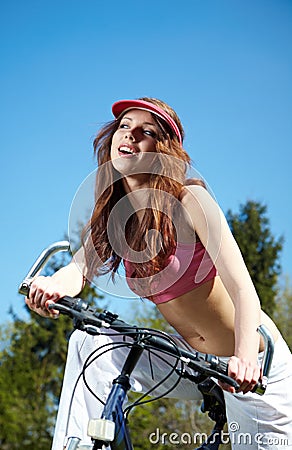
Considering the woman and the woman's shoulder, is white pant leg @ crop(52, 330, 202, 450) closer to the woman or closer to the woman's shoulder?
the woman

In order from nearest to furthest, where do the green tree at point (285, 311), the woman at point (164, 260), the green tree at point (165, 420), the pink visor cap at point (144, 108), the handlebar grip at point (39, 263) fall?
the handlebar grip at point (39, 263), the woman at point (164, 260), the pink visor cap at point (144, 108), the green tree at point (165, 420), the green tree at point (285, 311)

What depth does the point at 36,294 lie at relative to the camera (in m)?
1.32

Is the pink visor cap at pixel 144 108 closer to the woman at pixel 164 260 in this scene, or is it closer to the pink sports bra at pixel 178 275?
the woman at pixel 164 260

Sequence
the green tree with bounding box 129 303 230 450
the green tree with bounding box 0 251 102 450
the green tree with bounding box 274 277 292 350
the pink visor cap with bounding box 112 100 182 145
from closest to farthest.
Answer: the pink visor cap with bounding box 112 100 182 145
the green tree with bounding box 129 303 230 450
the green tree with bounding box 0 251 102 450
the green tree with bounding box 274 277 292 350

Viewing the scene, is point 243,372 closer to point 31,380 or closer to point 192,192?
point 192,192

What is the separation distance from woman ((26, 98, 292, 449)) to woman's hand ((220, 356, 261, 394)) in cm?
9

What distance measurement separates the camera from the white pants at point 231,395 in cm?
154

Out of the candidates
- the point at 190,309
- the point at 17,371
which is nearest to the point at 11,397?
the point at 17,371

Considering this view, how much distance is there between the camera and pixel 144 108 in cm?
161

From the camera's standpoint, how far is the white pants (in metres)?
1.54

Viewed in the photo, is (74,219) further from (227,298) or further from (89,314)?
(227,298)

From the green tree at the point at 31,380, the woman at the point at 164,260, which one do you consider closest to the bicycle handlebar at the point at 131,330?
the woman at the point at 164,260

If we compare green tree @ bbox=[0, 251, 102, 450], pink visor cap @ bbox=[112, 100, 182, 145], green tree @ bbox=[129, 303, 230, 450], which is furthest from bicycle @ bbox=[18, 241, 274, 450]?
green tree @ bbox=[0, 251, 102, 450]

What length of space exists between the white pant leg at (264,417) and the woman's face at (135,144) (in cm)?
59
